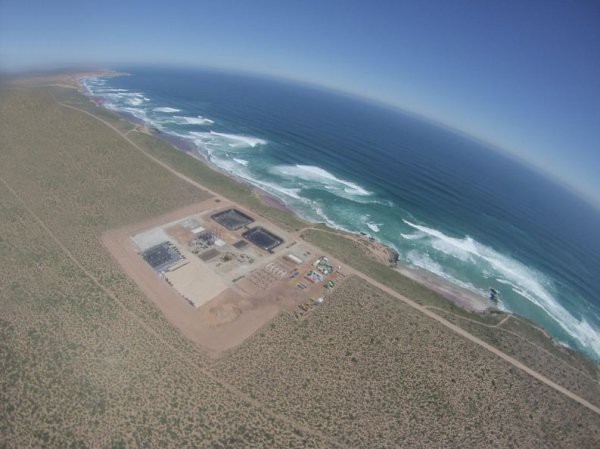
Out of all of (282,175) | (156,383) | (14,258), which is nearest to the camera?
(156,383)

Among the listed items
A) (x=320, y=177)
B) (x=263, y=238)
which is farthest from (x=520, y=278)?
(x=263, y=238)

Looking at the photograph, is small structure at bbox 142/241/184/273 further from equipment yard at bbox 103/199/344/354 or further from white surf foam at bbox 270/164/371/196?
white surf foam at bbox 270/164/371/196

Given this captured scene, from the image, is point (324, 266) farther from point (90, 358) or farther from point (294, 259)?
point (90, 358)

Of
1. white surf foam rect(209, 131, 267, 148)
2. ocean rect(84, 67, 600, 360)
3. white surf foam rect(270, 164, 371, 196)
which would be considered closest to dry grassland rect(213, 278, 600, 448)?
ocean rect(84, 67, 600, 360)

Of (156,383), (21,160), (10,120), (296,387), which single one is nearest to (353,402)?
(296,387)

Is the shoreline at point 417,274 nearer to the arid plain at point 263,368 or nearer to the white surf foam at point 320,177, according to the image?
the arid plain at point 263,368

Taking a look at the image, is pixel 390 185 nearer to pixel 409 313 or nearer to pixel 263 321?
pixel 409 313
